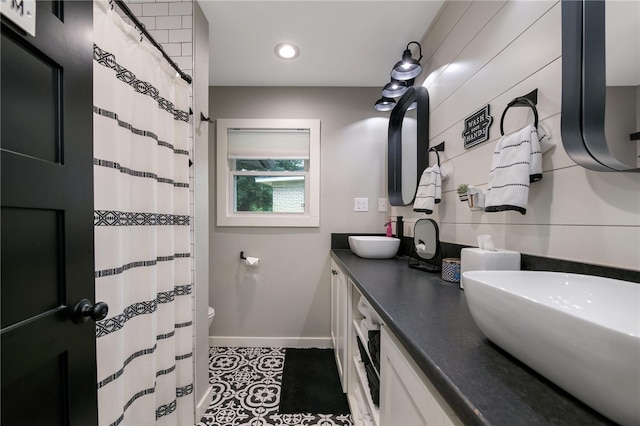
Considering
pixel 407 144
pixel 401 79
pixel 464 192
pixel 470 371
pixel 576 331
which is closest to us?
pixel 576 331

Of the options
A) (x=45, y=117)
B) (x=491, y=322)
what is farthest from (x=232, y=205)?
(x=491, y=322)

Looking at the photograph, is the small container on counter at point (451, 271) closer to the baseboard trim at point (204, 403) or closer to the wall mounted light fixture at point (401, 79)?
the wall mounted light fixture at point (401, 79)

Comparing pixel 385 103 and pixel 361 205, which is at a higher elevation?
pixel 385 103

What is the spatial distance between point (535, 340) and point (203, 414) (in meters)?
1.83

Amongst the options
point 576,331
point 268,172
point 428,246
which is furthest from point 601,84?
point 268,172

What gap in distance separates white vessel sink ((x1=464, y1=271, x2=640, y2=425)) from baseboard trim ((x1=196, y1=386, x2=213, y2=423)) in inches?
65.4

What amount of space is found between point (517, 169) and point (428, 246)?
2.31 feet

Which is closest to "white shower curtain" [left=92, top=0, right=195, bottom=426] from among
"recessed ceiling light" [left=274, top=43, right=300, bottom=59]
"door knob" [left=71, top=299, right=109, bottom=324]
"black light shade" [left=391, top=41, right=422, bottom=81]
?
"door knob" [left=71, top=299, right=109, bottom=324]

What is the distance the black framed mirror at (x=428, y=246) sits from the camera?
138cm

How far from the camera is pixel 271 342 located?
2.31 m

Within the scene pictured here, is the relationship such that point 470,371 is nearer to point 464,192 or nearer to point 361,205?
point 464,192

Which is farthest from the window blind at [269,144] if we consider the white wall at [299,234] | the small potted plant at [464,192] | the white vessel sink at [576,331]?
the white vessel sink at [576,331]

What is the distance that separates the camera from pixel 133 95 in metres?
0.98

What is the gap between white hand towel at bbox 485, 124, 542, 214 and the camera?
802 mm
